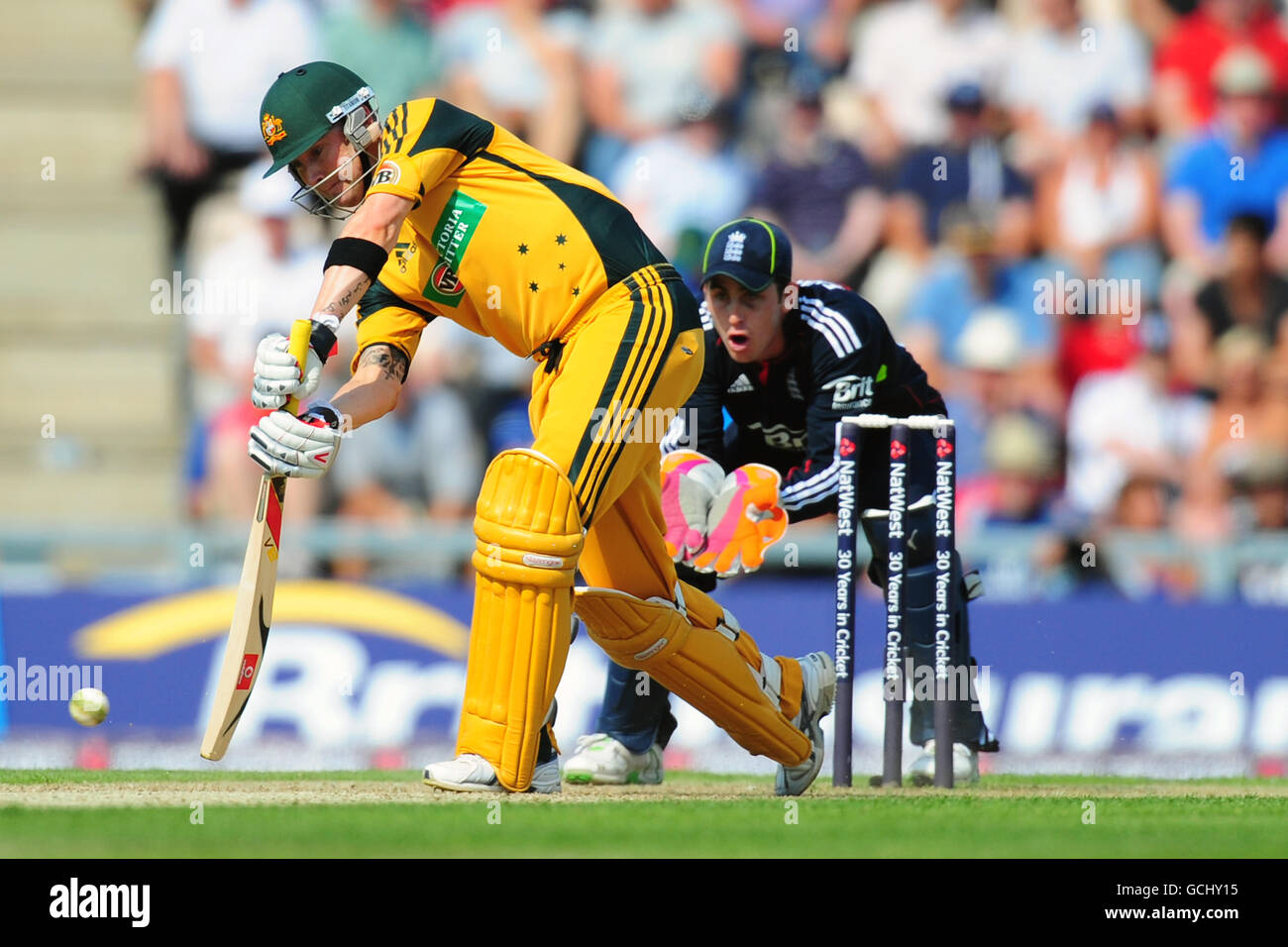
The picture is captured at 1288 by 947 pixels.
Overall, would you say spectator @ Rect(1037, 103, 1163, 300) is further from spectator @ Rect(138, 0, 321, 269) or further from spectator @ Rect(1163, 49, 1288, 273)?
spectator @ Rect(138, 0, 321, 269)

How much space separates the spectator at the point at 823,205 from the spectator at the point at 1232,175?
187cm

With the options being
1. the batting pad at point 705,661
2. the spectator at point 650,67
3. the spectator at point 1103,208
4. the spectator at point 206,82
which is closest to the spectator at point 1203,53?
the spectator at point 1103,208

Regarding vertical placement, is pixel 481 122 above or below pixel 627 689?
above

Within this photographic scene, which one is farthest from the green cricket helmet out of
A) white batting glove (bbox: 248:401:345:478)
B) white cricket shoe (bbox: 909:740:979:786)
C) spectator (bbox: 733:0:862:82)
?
spectator (bbox: 733:0:862:82)

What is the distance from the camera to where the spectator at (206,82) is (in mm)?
12281

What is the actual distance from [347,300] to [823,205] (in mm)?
6635

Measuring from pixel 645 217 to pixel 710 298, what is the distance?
501 centimetres

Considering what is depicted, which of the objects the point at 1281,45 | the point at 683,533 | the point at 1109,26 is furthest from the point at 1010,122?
the point at 683,533

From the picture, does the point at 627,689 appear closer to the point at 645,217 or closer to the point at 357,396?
the point at 357,396

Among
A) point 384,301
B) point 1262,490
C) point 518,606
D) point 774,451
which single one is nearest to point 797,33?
point 1262,490

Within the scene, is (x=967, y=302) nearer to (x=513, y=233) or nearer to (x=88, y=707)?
(x=513, y=233)

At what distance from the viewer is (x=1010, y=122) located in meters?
12.2

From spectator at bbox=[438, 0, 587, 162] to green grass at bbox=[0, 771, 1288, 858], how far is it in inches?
263

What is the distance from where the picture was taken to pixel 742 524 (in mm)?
6832
